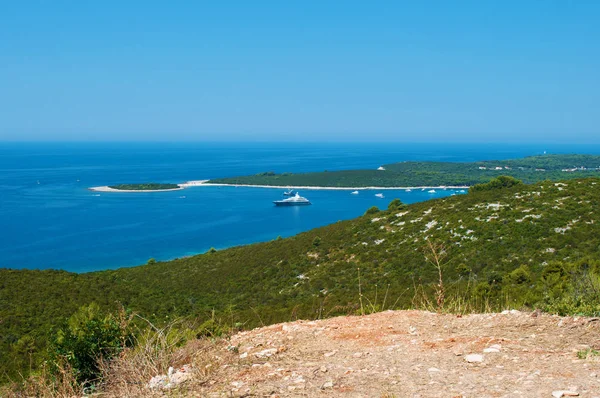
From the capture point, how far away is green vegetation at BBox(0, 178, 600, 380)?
41.9 ft

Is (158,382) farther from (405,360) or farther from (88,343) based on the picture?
(405,360)

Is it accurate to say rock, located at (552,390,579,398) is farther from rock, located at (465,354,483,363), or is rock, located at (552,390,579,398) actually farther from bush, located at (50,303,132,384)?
bush, located at (50,303,132,384)

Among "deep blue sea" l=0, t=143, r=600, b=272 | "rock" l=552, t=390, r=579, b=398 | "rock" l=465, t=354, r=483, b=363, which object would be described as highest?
"rock" l=552, t=390, r=579, b=398

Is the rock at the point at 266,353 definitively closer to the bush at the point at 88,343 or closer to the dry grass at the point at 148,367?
the dry grass at the point at 148,367

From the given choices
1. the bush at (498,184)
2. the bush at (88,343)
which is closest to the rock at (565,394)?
the bush at (88,343)

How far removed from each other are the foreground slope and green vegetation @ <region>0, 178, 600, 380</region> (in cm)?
446

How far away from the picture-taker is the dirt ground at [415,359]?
341 cm

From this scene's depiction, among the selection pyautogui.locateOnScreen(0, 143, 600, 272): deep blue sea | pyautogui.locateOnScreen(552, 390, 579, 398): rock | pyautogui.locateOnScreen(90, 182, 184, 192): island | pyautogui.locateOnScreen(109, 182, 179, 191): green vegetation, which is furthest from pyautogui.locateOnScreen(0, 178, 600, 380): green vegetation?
pyautogui.locateOnScreen(109, 182, 179, 191): green vegetation

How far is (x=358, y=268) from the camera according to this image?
17266mm

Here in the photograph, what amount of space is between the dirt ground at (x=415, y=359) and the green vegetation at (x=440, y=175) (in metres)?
108

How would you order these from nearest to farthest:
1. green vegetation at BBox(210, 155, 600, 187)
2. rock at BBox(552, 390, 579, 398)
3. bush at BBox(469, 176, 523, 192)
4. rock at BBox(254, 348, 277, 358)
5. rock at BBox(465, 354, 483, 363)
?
rock at BBox(552, 390, 579, 398) → rock at BBox(465, 354, 483, 363) → rock at BBox(254, 348, 277, 358) → bush at BBox(469, 176, 523, 192) → green vegetation at BBox(210, 155, 600, 187)

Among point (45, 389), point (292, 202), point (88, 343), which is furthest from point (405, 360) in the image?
point (292, 202)

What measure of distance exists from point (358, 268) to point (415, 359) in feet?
43.8

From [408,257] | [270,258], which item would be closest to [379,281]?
[408,257]
